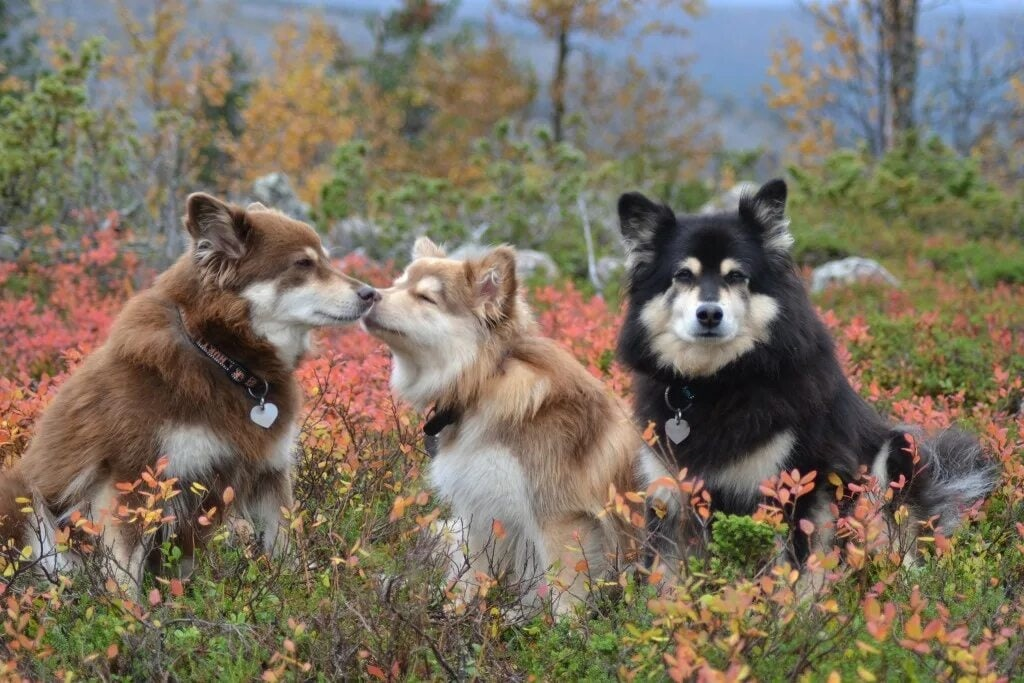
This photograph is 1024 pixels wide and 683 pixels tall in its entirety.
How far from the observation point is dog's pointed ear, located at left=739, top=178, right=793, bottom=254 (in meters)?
4.45

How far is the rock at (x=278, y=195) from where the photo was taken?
1363 cm

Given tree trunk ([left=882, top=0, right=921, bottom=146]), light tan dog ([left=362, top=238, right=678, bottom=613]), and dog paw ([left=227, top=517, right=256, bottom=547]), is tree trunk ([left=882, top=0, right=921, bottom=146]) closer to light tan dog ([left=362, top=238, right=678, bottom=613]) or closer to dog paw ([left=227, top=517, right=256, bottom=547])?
light tan dog ([left=362, top=238, right=678, bottom=613])

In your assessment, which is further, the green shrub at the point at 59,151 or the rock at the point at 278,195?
the rock at the point at 278,195

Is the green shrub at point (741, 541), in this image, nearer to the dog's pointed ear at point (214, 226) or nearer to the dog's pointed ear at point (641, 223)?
the dog's pointed ear at point (641, 223)

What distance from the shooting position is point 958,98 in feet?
84.7

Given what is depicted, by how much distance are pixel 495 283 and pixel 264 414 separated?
47.3 inches

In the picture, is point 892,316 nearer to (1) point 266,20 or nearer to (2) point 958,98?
(2) point 958,98

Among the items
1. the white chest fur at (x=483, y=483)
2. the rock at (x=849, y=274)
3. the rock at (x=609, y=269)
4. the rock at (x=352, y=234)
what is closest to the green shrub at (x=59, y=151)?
the rock at (x=352, y=234)

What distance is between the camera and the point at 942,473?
4805 mm

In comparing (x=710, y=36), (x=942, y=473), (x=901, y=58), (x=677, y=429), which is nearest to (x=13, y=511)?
(x=677, y=429)

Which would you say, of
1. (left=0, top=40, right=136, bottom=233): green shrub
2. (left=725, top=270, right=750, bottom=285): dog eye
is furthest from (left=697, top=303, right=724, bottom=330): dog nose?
(left=0, top=40, right=136, bottom=233): green shrub

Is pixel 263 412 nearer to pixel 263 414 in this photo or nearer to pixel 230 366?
pixel 263 414

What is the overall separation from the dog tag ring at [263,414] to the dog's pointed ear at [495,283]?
1.04 m

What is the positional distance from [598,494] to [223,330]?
1.85 m
